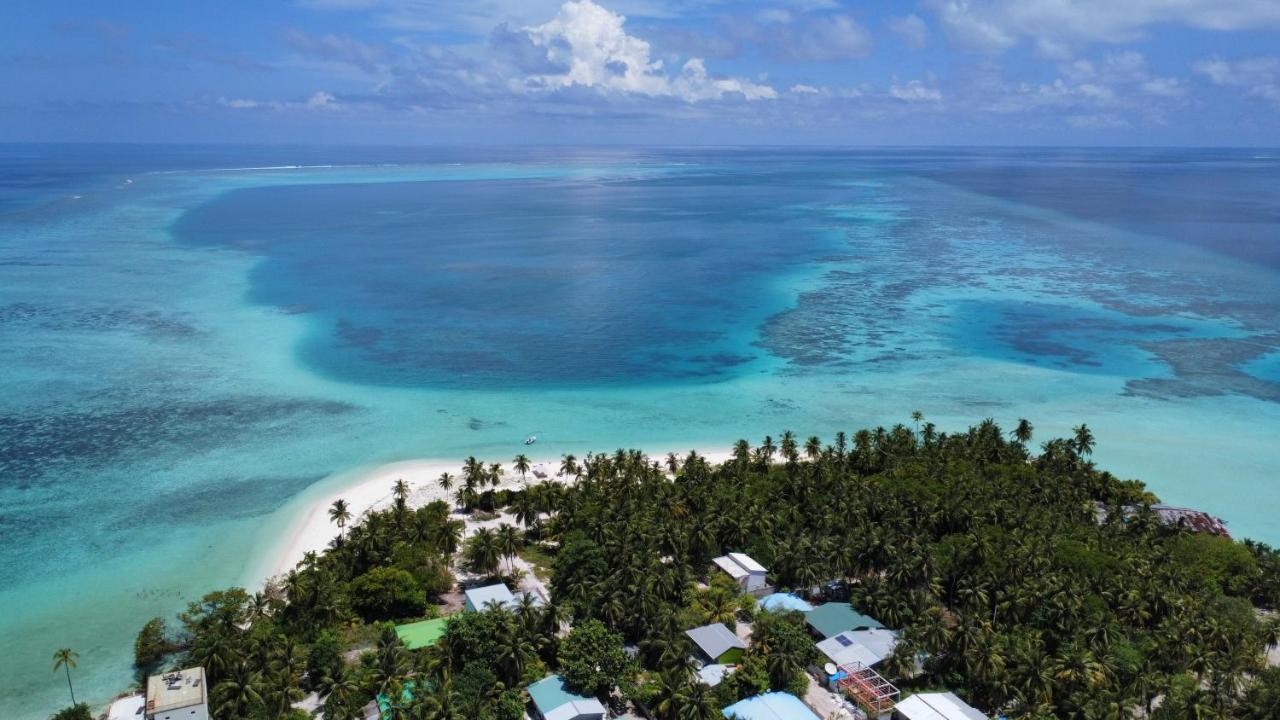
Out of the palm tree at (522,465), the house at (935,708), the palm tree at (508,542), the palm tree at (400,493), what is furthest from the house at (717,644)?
the palm tree at (522,465)

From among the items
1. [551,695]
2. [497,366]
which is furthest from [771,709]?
[497,366]

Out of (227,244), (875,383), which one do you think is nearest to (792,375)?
(875,383)

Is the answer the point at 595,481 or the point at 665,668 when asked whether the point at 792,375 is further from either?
the point at 665,668

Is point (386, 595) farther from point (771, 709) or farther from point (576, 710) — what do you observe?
point (771, 709)

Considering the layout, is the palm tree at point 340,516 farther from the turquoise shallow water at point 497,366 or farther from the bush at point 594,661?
the bush at point 594,661

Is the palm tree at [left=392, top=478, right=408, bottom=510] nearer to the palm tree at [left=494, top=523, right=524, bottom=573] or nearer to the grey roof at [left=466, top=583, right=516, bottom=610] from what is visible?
the palm tree at [left=494, top=523, right=524, bottom=573]

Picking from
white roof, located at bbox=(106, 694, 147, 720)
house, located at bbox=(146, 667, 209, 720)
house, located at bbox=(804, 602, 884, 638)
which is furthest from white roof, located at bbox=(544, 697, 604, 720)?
white roof, located at bbox=(106, 694, 147, 720)
